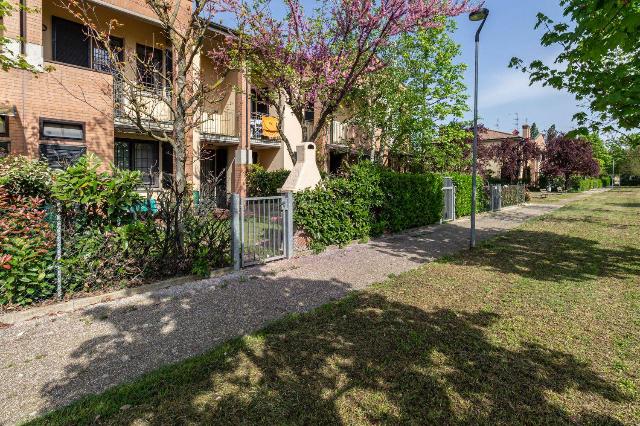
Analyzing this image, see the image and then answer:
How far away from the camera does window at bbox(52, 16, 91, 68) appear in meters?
11.8

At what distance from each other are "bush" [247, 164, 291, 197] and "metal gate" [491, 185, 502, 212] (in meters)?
11.8

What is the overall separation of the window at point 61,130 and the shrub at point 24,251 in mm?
6709

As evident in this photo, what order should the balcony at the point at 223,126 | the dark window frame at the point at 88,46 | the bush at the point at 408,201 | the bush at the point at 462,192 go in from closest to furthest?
the bush at the point at 408,201, the dark window frame at the point at 88,46, the balcony at the point at 223,126, the bush at the point at 462,192

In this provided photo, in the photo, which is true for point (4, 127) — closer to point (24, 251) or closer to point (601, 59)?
point (24, 251)

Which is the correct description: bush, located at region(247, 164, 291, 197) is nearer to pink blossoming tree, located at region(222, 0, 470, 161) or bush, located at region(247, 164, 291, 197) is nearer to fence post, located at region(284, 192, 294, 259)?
pink blossoming tree, located at region(222, 0, 470, 161)

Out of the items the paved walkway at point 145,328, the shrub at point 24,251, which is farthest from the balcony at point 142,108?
the paved walkway at point 145,328

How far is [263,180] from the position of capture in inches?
670

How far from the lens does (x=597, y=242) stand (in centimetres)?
1021

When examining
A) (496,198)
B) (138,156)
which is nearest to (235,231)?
(138,156)

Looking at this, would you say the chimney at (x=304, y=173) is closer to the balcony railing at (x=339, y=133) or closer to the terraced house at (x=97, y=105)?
the terraced house at (x=97, y=105)

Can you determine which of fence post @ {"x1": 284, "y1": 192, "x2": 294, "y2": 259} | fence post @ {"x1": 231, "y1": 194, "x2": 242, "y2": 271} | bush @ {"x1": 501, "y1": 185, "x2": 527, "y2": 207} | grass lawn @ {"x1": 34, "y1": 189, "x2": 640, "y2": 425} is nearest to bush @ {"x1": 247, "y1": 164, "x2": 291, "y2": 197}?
fence post @ {"x1": 284, "y1": 192, "x2": 294, "y2": 259}

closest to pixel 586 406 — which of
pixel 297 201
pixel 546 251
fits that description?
pixel 297 201

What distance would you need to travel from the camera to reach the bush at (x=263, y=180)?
16.6 m

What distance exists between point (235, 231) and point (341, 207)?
339 cm
